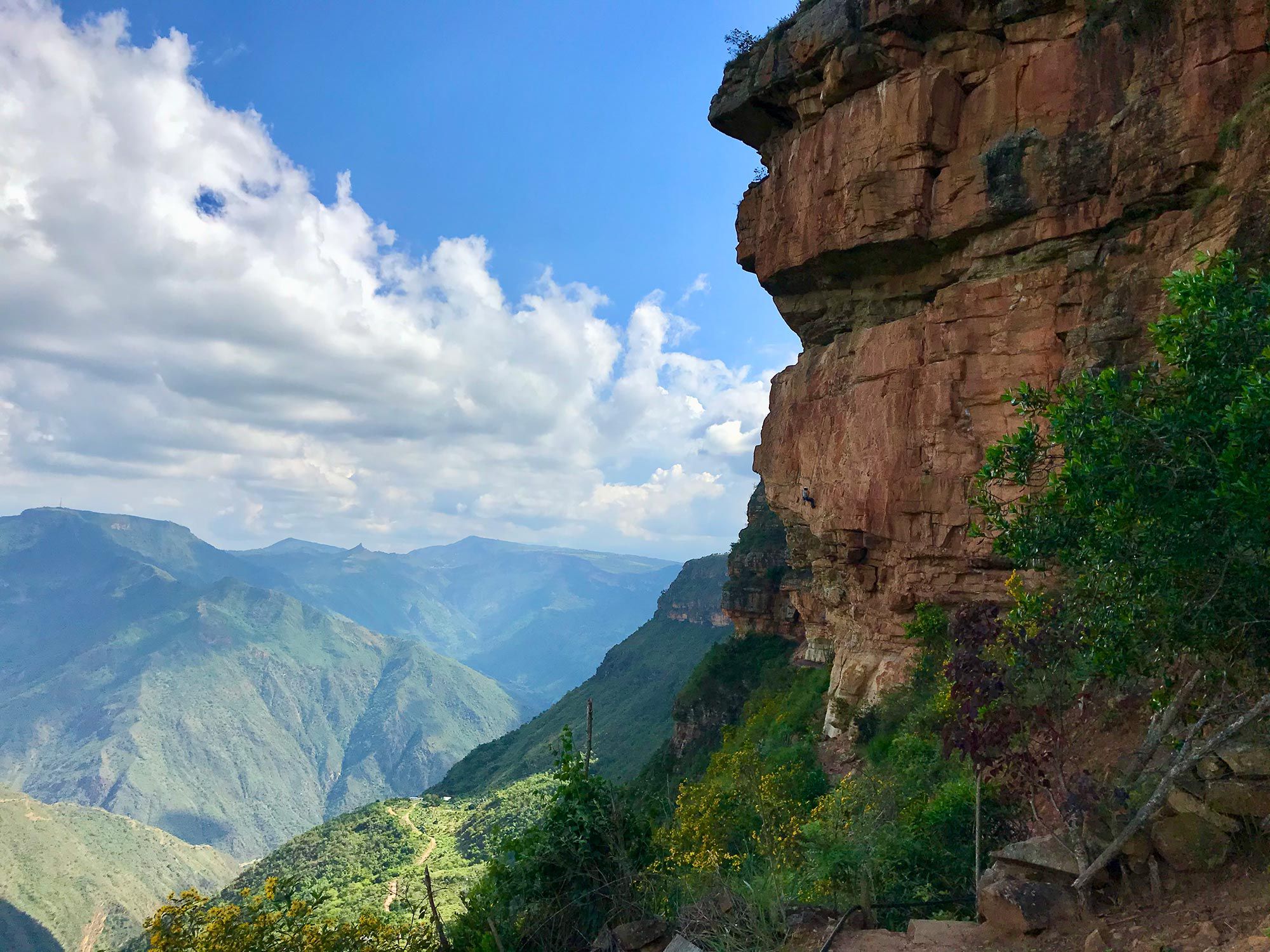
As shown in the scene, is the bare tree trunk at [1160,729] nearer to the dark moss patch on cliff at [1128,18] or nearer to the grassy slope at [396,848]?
the dark moss patch on cliff at [1128,18]

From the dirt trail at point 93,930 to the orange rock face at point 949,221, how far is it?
414 ft

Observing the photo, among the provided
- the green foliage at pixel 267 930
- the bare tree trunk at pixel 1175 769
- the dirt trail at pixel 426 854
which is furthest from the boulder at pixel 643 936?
the dirt trail at pixel 426 854

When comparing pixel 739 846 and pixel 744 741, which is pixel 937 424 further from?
pixel 744 741

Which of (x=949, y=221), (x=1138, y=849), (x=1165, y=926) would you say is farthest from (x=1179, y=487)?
(x=949, y=221)

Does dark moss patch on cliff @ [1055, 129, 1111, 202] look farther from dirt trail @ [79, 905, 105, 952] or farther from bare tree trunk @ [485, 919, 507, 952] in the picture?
dirt trail @ [79, 905, 105, 952]

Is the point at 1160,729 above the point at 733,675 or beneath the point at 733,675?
above

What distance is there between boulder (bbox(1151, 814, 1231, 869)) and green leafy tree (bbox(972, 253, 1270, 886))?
1.01ft

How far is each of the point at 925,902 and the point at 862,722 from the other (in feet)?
40.7

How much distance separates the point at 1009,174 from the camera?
17.1 m

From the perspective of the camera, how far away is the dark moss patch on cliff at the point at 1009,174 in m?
16.9

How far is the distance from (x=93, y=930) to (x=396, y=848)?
67.9m

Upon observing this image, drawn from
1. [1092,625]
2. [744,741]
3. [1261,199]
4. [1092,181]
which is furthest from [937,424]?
[744,741]

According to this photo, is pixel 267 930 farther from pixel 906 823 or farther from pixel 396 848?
pixel 396 848

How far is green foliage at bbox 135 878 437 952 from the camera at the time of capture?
984 cm
